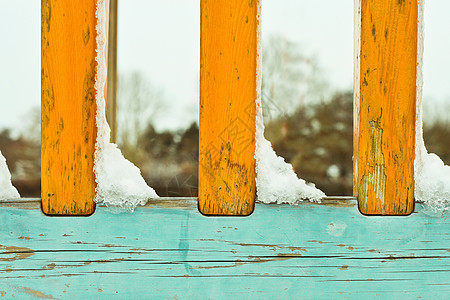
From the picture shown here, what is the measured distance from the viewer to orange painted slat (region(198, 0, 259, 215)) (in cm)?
94

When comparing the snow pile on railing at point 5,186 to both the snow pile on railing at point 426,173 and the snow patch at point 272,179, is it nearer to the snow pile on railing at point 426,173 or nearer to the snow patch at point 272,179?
the snow patch at point 272,179

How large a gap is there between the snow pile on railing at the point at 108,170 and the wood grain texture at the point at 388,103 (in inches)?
24.1

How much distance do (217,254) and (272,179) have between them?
0.25 metres

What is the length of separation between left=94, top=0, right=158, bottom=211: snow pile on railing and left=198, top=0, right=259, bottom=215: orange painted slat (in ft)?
0.60

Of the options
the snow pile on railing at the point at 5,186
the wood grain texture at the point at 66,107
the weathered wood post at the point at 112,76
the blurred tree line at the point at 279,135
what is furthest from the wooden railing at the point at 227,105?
the weathered wood post at the point at 112,76

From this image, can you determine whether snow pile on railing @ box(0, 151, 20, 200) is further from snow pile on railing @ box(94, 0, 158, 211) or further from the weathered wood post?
the weathered wood post

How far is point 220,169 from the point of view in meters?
0.94

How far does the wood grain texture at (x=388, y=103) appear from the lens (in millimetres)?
952

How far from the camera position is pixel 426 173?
98cm

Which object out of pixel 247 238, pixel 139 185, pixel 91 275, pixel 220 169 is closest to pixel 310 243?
pixel 247 238

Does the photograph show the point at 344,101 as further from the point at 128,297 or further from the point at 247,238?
the point at 128,297

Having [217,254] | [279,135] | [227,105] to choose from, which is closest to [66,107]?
[227,105]

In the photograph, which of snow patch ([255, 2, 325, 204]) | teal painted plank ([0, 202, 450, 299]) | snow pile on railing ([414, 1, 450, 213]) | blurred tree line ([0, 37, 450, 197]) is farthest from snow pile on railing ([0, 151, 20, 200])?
snow pile on railing ([414, 1, 450, 213])

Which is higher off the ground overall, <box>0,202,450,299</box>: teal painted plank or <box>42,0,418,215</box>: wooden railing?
<box>42,0,418,215</box>: wooden railing
